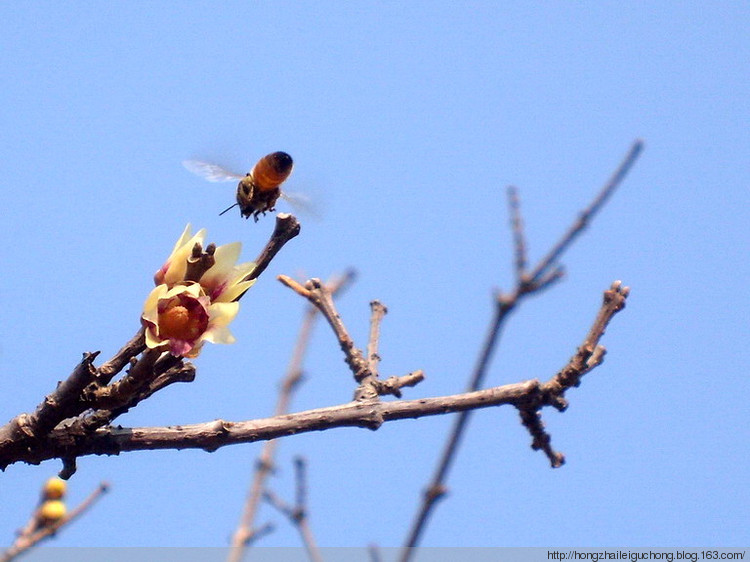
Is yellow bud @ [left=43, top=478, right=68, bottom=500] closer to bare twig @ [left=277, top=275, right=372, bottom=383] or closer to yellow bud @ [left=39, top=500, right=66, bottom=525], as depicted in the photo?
yellow bud @ [left=39, top=500, right=66, bottom=525]

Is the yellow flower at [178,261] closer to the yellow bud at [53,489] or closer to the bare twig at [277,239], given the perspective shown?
the bare twig at [277,239]

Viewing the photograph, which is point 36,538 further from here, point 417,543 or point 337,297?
point 417,543

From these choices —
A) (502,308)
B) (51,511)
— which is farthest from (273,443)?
(502,308)

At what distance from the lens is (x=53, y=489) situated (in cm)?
441

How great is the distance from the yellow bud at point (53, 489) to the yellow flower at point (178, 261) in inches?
98.5

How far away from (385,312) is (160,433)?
3.95 feet

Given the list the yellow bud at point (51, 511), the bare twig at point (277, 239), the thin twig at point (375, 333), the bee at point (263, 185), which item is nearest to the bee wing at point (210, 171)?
the bee at point (263, 185)

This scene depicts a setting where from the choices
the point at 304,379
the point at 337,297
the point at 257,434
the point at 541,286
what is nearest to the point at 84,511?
the point at 304,379

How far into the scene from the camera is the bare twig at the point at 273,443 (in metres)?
3.89

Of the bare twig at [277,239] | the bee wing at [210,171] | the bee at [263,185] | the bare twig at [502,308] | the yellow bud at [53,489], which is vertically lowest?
the bare twig at [502,308]

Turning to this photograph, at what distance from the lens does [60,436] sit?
2.29 m

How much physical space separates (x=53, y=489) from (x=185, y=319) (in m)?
2.67

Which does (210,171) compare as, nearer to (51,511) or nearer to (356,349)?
(356,349)

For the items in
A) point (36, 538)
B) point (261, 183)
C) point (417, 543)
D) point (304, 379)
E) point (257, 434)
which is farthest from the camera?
point (304, 379)
